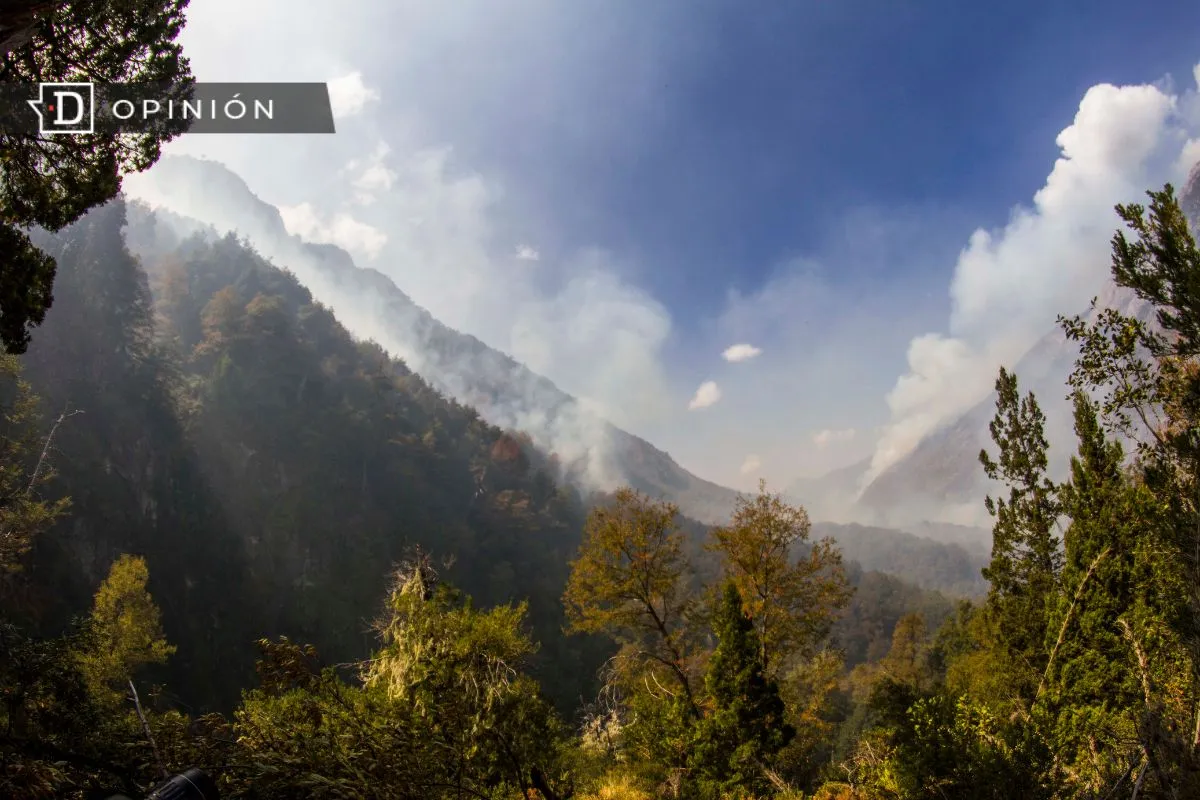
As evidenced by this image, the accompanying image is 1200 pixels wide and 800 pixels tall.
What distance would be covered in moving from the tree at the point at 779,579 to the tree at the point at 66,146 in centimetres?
1586

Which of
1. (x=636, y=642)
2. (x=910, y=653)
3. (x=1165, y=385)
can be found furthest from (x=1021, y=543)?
(x=910, y=653)

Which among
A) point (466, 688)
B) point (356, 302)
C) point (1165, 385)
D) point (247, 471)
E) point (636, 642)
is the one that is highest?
point (356, 302)

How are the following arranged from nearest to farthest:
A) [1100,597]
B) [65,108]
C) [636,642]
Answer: [65,108]
[1100,597]
[636,642]

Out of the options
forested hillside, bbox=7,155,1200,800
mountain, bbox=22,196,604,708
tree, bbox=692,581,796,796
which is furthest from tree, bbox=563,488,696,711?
mountain, bbox=22,196,604,708

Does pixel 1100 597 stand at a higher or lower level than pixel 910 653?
higher

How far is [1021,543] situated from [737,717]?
42.2 feet

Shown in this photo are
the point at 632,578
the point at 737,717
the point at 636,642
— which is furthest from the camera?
the point at 636,642

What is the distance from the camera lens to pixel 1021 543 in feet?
59.8

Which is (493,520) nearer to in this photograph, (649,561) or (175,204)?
(649,561)

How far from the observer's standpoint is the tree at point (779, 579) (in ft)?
54.0

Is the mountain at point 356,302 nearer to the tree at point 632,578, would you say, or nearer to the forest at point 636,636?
the forest at point 636,636

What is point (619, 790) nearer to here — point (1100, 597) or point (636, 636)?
point (636, 636)

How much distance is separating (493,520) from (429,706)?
257ft

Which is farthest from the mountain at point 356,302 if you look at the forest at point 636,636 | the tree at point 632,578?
the tree at point 632,578
